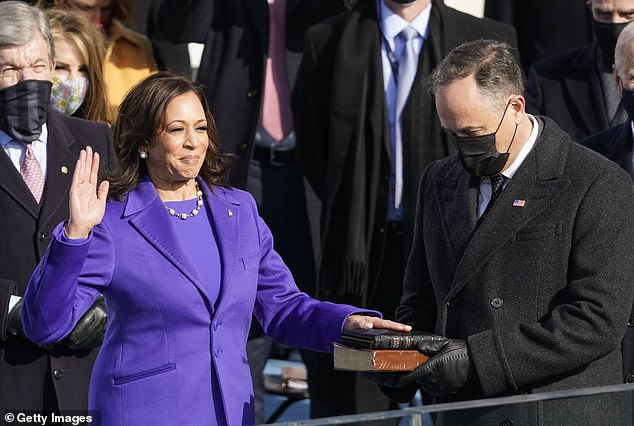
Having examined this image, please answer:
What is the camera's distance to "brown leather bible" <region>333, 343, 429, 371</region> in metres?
3.53

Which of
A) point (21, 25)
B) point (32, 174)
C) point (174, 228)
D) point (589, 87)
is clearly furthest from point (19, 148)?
point (589, 87)

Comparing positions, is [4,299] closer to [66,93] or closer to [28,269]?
[28,269]

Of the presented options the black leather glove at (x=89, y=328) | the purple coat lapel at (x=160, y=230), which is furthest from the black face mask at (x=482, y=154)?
the black leather glove at (x=89, y=328)

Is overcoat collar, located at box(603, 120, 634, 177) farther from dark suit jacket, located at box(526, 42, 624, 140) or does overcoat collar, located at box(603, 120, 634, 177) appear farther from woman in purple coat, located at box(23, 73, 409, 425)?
woman in purple coat, located at box(23, 73, 409, 425)

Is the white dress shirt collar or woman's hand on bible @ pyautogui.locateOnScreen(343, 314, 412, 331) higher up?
the white dress shirt collar

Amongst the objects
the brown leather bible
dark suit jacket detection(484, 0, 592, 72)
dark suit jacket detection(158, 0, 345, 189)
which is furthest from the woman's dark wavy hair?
dark suit jacket detection(484, 0, 592, 72)

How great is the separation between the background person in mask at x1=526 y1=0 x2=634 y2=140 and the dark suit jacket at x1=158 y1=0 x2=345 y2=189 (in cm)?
120

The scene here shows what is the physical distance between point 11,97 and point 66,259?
1392mm

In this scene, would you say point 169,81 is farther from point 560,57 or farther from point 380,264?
point 560,57

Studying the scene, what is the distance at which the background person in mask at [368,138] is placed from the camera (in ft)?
17.7

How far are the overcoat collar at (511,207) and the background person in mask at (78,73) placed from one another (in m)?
2.07

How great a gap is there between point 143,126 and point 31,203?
907mm

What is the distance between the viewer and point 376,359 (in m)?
3.53

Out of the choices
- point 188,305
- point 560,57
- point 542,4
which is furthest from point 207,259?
point 542,4
